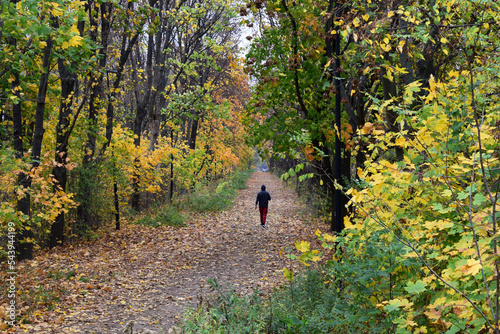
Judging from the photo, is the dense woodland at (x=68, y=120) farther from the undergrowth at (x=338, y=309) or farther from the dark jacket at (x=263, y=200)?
the dark jacket at (x=263, y=200)

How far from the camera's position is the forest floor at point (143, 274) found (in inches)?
236

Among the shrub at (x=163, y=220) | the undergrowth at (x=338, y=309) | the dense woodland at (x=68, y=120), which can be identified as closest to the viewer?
the undergrowth at (x=338, y=309)

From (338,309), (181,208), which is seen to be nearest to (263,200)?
(181,208)

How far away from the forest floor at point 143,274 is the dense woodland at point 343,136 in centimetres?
110

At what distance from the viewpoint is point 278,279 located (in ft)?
26.6

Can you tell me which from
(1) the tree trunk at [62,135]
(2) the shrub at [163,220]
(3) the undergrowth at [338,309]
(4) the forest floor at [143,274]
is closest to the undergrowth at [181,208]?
(2) the shrub at [163,220]

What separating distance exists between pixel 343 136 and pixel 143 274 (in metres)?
5.79

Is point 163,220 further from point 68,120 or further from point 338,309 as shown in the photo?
point 338,309

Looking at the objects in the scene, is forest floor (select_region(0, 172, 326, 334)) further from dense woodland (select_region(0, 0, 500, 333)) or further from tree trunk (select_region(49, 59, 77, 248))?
dense woodland (select_region(0, 0, 500, 333))

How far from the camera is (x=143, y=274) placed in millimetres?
8359

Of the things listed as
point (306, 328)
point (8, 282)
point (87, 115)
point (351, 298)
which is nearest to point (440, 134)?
point (351, 298)

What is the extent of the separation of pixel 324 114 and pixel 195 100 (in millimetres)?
9113

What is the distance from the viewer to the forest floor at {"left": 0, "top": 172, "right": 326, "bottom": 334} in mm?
6004

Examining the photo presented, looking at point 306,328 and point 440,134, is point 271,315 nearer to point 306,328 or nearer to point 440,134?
point 306,328
